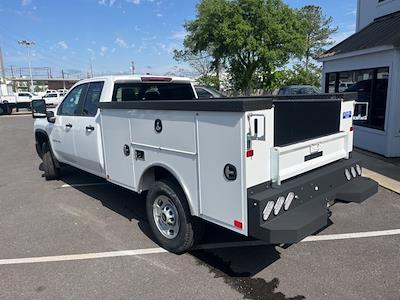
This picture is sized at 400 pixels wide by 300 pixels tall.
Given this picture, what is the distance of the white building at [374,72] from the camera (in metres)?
8.77

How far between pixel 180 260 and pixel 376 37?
887cm

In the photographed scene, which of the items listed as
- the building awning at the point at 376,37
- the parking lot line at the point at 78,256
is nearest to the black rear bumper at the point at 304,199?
the parking lot line at the point at 78,256

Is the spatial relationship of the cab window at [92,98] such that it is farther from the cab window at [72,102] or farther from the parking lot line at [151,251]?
the parking lot line at [151,251]

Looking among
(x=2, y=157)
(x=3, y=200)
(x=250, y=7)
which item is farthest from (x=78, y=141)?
(x=250, y=7)

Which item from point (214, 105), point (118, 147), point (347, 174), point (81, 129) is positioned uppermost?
point (214, 105)

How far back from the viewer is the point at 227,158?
3143 mm

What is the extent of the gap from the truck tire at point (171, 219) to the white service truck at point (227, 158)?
1 centimetres

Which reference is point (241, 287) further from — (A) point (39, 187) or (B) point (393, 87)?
(B) point (393, 87)

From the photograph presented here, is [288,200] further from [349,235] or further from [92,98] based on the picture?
[92,98]

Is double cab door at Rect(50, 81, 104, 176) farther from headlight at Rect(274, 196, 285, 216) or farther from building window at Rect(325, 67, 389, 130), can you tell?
building window at Rect(325, 67, 389, 130)

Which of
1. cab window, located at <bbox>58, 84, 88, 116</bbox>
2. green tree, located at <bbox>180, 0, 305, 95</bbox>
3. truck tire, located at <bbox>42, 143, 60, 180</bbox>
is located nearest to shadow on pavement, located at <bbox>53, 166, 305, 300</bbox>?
cab window, located at <bbox>58, 84, 88, 116</bbox>

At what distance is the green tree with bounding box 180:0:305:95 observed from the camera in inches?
A: 970

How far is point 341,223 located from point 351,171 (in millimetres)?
952

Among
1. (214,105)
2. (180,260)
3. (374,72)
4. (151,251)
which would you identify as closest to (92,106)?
(151,251)
